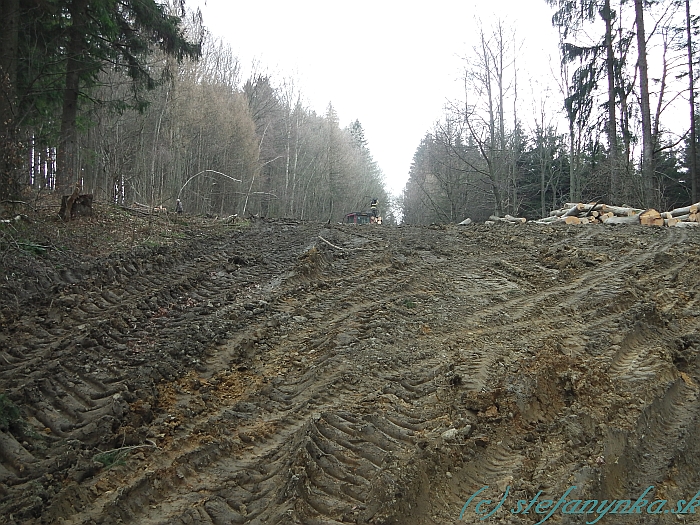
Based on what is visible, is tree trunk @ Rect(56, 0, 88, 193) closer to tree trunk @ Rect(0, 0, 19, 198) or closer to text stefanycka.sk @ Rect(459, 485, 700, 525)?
tree trunk @ Rect(0, 0, 19, 198)

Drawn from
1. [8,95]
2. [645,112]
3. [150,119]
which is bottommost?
[8,95]

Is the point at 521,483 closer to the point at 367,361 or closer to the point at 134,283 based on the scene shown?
the point at 367,361

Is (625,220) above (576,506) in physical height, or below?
above

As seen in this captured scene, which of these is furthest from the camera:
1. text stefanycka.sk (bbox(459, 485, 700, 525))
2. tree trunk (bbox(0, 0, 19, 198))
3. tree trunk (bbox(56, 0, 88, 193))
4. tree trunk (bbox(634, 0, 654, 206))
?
tree trunk (bbox(634, 0, 654, 206))

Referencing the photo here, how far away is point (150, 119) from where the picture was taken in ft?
64.8

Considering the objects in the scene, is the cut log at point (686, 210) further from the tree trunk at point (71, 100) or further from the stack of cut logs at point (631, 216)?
the tree trunk at point (71, 100)

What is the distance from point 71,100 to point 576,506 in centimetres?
1210

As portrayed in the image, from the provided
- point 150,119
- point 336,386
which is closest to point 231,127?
point 150,119

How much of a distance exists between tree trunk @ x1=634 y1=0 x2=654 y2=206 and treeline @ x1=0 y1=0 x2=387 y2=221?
525 inches

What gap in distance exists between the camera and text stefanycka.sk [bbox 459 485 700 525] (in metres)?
2.38

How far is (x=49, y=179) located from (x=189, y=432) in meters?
10.4

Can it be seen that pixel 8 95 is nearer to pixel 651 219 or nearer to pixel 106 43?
pixel 106 43

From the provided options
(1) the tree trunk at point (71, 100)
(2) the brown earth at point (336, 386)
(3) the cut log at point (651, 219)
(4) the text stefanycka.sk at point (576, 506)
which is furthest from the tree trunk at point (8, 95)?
(3) the cut log at point (651, 219)

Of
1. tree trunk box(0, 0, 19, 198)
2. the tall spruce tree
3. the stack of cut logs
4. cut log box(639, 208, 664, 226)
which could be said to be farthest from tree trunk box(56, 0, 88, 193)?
cut log box(639, 208, 664, 226)
